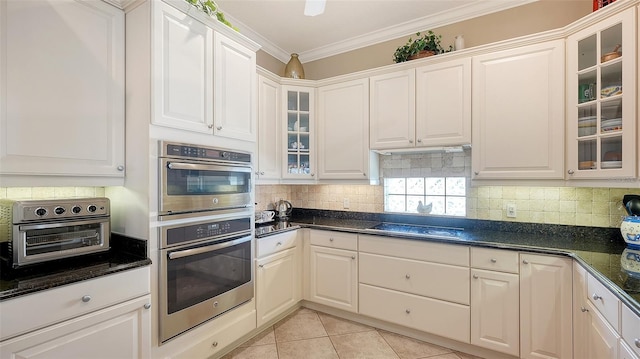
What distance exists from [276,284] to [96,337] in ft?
4.54

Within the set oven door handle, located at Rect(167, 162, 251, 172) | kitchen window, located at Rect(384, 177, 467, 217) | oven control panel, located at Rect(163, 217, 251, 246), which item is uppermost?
oven door handle, located at Rect(167, 162, 251, 172)

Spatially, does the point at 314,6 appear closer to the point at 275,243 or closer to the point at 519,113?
the point at 519,113

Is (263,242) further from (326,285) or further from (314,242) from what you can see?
(326,285)

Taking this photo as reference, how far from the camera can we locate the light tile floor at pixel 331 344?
2.21 meters

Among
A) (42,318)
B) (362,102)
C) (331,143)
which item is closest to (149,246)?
(42,318)

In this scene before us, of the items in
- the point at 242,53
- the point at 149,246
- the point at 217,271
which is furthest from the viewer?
the point at 242,53

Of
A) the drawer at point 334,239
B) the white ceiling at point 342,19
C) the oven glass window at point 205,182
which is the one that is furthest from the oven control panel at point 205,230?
the white ceiling at point 342,19

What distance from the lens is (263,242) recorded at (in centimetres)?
246

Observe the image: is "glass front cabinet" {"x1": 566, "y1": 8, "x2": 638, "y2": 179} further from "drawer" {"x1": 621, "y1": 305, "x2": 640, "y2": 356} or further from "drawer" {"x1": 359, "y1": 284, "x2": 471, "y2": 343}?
"drawer" {"x1": 359, "y1": 284, "x2": 471, "y2": 343}

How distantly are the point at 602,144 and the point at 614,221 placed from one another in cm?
69

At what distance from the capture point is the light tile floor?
2.21 metres

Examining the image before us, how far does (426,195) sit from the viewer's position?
292cm

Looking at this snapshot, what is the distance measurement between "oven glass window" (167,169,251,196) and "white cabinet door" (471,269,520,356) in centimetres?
188

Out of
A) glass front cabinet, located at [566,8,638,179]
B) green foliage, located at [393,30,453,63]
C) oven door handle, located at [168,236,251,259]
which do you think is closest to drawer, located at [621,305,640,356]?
glass front cabinet, located at [566,8,638,179]
